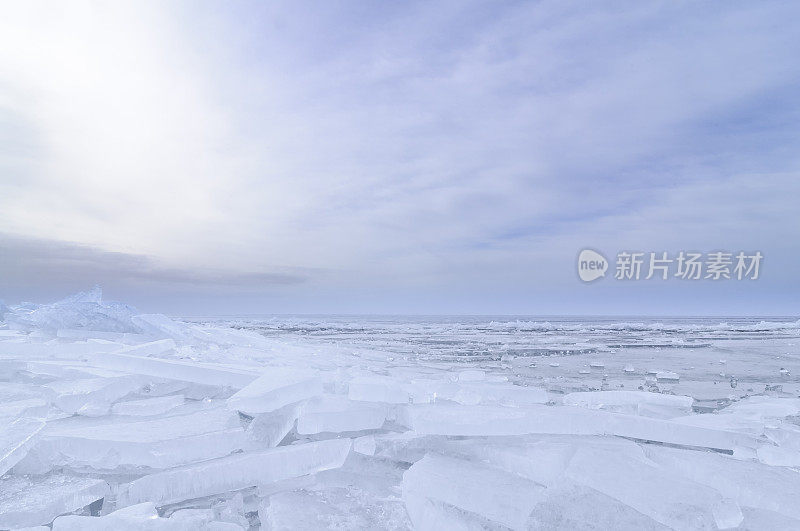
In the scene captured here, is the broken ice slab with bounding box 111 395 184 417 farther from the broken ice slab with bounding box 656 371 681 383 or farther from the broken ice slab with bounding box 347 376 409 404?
the broken ice slab with bounding box 656 371 681 383

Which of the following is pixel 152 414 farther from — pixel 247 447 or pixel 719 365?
pixel 719 365

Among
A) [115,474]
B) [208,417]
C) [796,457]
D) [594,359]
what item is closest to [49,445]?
[115,474]

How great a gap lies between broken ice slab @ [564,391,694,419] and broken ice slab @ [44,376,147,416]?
3.09m

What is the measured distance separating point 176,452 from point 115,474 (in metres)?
0.28

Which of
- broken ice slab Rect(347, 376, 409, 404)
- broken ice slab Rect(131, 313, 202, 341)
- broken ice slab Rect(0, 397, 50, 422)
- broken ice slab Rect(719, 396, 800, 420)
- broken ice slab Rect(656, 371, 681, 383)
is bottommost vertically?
broken ice slab Rect(656, 371, 681, 383)

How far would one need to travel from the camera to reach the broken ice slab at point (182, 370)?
3.33 meters

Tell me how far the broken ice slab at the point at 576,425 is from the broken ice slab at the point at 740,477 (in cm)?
14

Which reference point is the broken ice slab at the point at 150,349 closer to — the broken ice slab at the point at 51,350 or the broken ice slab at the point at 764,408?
the broken ice slab at the point at 51,350

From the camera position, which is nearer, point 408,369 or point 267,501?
point 267,501

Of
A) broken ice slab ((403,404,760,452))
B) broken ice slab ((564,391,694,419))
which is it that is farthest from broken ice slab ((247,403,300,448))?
broken ice slab ((564,391,694,419))

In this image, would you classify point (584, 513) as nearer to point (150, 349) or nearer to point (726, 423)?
point (726, 423)

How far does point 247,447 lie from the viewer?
2152 millimetres

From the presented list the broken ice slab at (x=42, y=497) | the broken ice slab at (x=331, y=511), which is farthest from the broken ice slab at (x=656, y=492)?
the broken ice slab at (x=42, y=497)

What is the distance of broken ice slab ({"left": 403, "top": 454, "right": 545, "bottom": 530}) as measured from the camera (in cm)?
155
